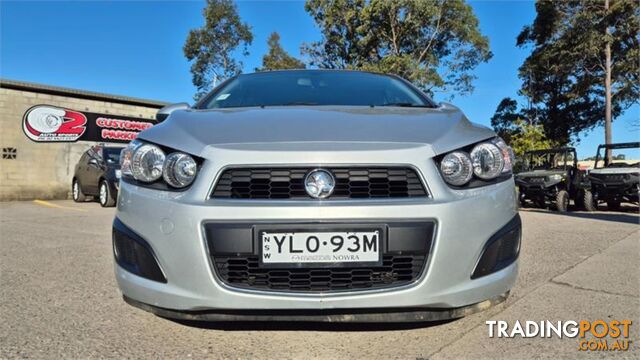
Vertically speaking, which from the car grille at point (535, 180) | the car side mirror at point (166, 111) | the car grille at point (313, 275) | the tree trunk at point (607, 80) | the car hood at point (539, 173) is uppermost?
the tree trunk at point (607, 80)

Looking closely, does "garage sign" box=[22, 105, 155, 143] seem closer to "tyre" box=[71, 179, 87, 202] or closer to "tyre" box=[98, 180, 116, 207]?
"tyre" box=[71, 179, 87, 202]

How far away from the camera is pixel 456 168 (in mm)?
1749

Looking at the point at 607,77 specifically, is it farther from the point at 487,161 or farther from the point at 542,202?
the point at 487,161

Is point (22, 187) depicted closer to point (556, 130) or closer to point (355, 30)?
point (355, 30)

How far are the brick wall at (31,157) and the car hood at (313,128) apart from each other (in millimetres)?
12481

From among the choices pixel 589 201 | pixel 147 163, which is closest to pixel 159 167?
pixel 147 163

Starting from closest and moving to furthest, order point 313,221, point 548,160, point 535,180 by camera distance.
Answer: point 313,221, point 535,180, point 548,160

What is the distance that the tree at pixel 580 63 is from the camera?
67.7 feet

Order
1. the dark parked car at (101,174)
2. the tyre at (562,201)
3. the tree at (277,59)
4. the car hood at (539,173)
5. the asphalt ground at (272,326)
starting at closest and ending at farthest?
1. the asphalt ground at (272,326)
2. the dark parked car at (101,174)
3. the tyre at (562,201)
4. the car hood at (539,173)
5. the tree at (277,59)

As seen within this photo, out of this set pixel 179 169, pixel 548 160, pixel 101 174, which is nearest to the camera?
pixel 179 169

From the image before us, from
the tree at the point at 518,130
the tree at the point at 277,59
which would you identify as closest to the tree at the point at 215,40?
the tree at the point at 277,59

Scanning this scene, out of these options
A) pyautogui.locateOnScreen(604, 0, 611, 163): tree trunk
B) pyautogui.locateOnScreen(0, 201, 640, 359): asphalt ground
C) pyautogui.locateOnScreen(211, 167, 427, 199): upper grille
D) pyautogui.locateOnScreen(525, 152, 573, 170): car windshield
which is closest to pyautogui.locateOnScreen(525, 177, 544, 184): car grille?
pyautogui.locateOnScreen(525, 152, 573, 170): car windshield

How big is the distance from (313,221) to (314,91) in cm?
130

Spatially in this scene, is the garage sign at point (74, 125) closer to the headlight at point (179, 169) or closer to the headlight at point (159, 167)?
the headlight at point (159, 167)
